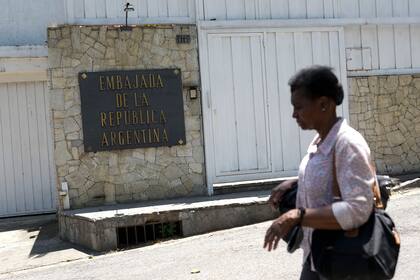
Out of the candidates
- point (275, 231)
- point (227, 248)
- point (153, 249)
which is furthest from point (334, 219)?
point (153, 249)

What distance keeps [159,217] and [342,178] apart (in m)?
6.11

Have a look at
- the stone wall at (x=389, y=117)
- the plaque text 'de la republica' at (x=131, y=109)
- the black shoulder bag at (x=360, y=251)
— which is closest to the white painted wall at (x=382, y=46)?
the stone wall at (x=389, y=117)

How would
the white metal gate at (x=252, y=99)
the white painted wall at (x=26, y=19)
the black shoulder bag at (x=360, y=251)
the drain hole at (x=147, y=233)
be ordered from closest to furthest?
the black shoulder bag at (x=360, y=251) → the drain hole at (x=147, y=233) → the white metal gate at (x=252, y=99) → the white painted wall at (x=26, y=19)

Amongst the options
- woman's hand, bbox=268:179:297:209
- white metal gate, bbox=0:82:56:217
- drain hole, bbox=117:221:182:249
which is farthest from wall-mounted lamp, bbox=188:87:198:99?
woman's hand, bbox=268:179:297:209

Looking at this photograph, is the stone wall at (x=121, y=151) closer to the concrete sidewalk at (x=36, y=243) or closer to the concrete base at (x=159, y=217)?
the concrete base at (x=159, y=217)

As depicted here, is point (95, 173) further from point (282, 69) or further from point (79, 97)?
point (282, 69)

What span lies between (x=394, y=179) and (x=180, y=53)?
4237 mm

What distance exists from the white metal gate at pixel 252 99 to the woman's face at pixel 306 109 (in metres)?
7.13

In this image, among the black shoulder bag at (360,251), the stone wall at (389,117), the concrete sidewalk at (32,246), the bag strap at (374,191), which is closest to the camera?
the black shoulder bag at (360,251)

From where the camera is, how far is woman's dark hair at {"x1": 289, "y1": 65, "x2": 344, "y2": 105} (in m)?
2.79

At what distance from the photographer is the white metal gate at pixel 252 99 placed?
33.1ft

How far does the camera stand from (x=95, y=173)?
9.48 meters

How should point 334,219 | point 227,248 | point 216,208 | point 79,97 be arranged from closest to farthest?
point 334,219, point 227,248, point 216,208, point 79,97

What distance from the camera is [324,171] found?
2.74m
